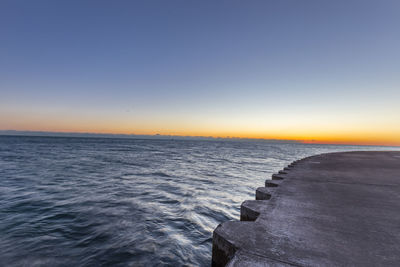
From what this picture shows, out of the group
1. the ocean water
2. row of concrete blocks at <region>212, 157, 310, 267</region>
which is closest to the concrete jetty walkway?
row of concrete blocks at <region>212, 157, 310, 267</region>

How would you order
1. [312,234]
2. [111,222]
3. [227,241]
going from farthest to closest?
1. [111,222]
2. [312,234]
3. [227,241]

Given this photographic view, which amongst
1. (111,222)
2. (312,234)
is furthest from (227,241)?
(111,222)

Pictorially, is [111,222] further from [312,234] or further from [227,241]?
[312,234]

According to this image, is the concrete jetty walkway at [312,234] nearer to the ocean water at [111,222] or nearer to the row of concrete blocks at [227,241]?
the row of concrete blocks at [227,241]

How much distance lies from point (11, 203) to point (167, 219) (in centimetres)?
629

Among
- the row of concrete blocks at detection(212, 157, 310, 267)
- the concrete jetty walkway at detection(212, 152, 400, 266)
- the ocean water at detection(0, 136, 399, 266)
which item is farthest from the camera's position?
the ocean water at detection(0, 136, 399, 266)

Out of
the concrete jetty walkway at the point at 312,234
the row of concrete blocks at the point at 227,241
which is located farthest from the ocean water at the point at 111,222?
the concrete jetty walkway at the point at 312,234

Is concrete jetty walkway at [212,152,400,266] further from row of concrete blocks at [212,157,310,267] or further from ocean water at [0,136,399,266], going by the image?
ocean water at [0,136,399,266]

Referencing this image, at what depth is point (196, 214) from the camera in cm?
633

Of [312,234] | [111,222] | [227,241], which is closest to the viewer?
[227,241]

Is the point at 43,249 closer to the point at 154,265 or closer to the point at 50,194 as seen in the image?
the point at 154,265

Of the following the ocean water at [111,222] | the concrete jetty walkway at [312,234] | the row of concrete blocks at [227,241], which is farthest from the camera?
the ocean water at [111,222]

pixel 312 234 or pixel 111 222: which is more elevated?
pixel 312 234

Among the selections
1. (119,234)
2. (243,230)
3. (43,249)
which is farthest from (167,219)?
(243,230)
